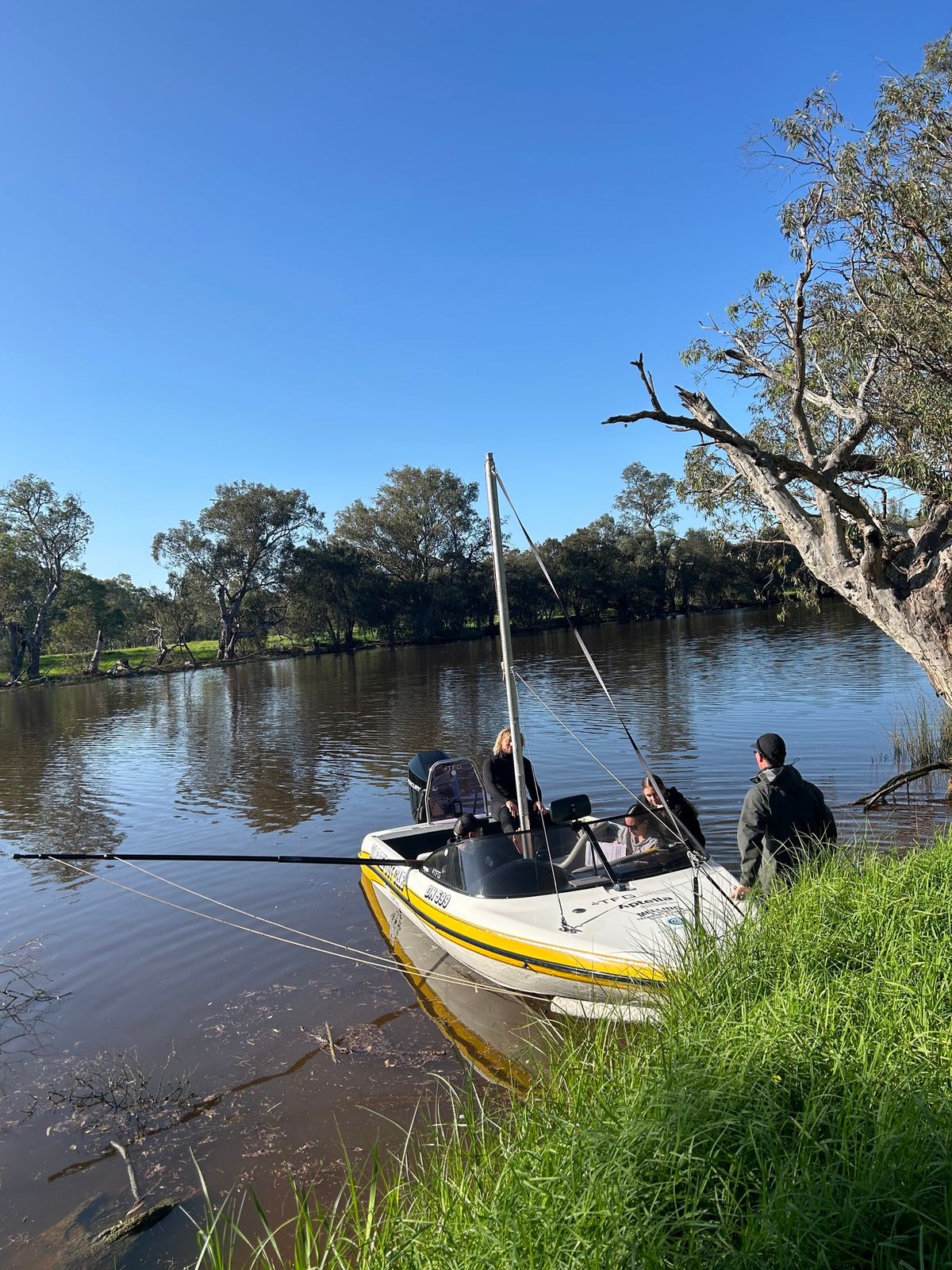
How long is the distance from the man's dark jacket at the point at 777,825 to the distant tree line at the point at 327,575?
6236 cm

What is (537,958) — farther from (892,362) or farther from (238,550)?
(238,550)

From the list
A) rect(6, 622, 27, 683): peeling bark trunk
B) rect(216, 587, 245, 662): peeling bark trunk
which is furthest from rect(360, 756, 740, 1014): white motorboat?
rect(216, 587, 245, 662): peeling bark trunk

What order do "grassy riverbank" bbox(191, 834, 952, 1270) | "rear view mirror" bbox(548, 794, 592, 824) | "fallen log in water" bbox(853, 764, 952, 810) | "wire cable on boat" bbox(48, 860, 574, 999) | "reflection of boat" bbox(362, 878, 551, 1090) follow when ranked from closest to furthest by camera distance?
"grassy riverbank" bbox(191, 834, 952, 1270)
"reflection of boat" bbox(362, 878, 551, 1090)
"wire cable on boat" bbox(48, 860, 574, 999)
"rear view mirror" bbox(548, 794, 592, 824)
"fallen log in water" bbox(853, 764, 952, 810)

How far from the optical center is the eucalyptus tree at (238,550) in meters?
68.0

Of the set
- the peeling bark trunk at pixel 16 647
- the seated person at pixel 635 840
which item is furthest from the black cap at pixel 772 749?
the peeling bark trunk at pixel 16 647

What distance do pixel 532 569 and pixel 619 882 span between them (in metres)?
67.7

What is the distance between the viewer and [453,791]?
36.2 ft

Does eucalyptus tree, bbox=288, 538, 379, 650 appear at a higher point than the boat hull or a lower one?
higher

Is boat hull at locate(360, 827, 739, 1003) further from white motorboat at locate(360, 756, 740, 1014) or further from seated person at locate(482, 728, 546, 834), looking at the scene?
seated person at locate(482, 728, 546, 834)

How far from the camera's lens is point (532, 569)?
74188 mm

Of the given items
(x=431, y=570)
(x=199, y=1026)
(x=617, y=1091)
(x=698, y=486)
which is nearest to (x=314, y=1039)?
(x=199, y=1026)

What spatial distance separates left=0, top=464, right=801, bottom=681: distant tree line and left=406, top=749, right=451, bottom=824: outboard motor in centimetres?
5570

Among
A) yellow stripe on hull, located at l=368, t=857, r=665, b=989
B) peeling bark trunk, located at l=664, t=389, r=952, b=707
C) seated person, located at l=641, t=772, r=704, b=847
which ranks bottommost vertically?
yellow stripe on hull, located at l=368, t=857, r=665, b=989

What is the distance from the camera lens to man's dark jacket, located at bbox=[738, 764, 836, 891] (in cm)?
615
